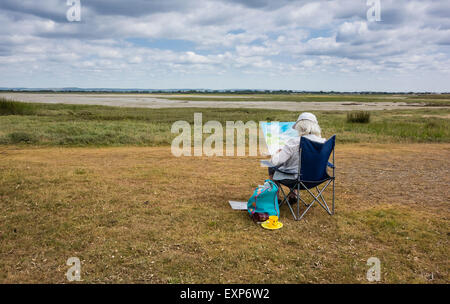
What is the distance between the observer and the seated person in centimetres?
463

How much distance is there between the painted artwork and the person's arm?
343mm

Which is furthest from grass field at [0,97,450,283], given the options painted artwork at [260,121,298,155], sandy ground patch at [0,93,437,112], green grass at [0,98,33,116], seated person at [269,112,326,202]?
sandy ground patch at [0,93,437,112]

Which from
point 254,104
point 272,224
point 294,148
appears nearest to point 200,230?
point 272,224

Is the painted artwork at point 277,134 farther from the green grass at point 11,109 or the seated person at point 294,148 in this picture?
the green grass at point 11,109

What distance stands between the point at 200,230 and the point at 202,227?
0.09 metres

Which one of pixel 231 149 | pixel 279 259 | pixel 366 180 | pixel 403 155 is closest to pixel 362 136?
pixel 403 155

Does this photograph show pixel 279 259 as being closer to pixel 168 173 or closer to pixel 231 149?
pixel 168 173

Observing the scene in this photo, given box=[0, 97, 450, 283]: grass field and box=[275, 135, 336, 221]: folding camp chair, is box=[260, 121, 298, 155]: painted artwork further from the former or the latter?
box=[0, 97, 450, 283]: grass field

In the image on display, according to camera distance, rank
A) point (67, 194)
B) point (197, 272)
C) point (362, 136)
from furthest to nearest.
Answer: point (362, 136) < point (67, 194) < point (197, 272)

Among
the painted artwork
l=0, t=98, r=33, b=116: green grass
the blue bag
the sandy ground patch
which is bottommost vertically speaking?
the blue bag

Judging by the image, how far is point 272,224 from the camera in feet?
14.6

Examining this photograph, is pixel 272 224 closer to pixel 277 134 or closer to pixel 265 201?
pixel 265 201

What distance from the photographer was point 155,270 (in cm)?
334

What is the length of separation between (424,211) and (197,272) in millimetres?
3786
